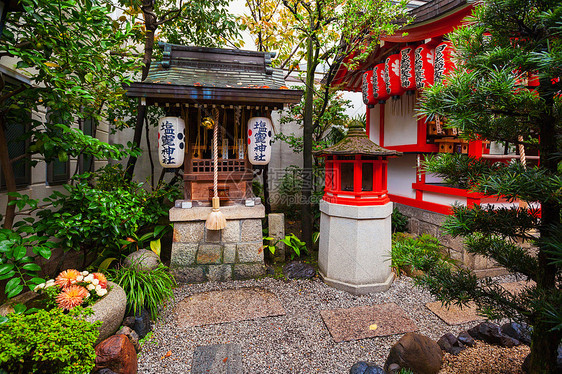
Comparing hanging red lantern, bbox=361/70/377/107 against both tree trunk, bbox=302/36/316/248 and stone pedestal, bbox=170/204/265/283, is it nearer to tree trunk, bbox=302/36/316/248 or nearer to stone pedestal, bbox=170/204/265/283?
tree trunk, bbox=302/36/316/248

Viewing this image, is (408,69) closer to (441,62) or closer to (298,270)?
(441,62)

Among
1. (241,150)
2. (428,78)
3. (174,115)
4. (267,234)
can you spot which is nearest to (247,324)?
(267,234)

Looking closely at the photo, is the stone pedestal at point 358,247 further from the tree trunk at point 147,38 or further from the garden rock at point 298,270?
the tree trunk at point 147,38

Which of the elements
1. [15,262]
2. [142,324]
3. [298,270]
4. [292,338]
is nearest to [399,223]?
[298,270]

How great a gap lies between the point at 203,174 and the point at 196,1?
3707 millimetres

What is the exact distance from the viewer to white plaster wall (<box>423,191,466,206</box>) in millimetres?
5496

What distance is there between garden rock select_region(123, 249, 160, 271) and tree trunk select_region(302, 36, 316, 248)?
325 centimetres

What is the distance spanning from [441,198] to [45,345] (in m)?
6.79

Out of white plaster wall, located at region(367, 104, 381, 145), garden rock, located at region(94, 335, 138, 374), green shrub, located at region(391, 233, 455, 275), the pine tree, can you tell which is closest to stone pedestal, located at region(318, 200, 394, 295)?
green shrub, located at region(391, 233, 455, 275)

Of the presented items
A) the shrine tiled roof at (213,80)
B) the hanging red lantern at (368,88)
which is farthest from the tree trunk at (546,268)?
the hanging red lantern at (368,88)

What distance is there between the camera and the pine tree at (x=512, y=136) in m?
1.66

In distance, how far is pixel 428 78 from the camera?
203 inches

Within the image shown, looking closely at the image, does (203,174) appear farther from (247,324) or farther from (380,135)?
(380,135)

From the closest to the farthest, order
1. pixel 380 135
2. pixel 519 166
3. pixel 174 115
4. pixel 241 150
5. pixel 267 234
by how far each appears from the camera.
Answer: pixel 519 166, pixel 174 115, pixel 241 150, pixel 267 234, pixel 380 135
